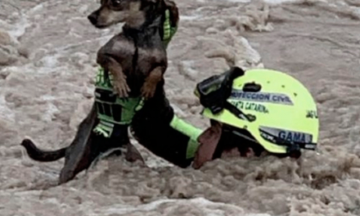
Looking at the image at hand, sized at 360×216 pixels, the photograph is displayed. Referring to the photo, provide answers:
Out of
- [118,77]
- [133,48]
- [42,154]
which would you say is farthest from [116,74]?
[42,154]

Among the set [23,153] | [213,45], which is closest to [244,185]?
[23,153]

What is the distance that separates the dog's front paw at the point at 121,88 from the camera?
452 centimetres

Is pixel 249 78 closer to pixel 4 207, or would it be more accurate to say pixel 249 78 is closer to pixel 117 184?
pixel 117 184

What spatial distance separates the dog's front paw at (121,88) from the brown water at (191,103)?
0.31m

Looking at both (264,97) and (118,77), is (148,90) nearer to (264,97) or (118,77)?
(118,77)

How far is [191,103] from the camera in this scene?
6477 mm

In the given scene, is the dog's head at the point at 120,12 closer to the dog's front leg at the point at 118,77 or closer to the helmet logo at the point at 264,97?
the dog's front leg at the point at 118,77

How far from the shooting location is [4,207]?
4.17m

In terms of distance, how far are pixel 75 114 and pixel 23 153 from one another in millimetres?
765

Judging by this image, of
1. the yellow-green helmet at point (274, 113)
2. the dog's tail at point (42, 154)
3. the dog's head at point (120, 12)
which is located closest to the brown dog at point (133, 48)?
the dog's head at point (120, 12)

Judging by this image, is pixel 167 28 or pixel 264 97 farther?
pixel 167 28

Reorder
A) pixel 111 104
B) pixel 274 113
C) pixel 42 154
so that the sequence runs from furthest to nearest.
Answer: pixel 42 154, pixel 111 104, pixel 274 113

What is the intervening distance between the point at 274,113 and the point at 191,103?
201cm

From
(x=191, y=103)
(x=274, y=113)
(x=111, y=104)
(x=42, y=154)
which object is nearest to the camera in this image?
(x=274, y=113)
